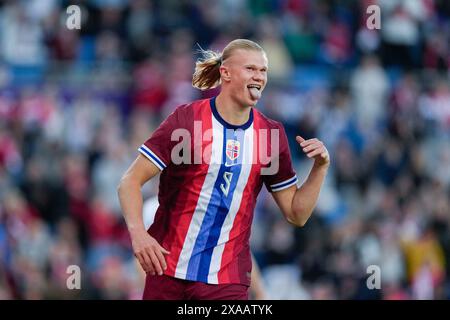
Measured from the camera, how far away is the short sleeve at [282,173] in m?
7.04

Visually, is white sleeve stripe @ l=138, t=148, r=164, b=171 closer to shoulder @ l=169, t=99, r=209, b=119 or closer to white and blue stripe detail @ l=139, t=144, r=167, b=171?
white and blue stripe detail @ l=139, t=144, r=167, b=171

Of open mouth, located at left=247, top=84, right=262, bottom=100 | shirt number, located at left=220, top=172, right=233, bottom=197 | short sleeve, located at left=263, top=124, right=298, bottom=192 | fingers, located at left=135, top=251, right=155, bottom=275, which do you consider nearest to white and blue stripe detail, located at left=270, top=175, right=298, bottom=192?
short sleeve, located at left=263, top=124, right=298, bottom=192

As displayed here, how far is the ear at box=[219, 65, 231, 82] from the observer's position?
701 cm

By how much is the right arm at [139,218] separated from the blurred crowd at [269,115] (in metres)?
5.50

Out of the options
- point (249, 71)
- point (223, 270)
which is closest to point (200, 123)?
point (249, 71)

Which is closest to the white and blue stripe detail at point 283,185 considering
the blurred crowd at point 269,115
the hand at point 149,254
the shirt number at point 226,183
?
the shirt number at point 226,183

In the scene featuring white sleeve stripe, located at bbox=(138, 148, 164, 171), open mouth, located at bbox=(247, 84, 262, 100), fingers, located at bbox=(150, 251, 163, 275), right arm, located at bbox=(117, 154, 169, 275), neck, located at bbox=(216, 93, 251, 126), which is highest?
open mouth, located at bbox=(247, 84, 262, 100)

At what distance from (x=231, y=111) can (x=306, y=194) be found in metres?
0.68

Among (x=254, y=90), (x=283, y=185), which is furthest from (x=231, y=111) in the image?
(x=283, y=185)

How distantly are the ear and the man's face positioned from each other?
2 cm

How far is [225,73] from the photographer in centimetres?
704

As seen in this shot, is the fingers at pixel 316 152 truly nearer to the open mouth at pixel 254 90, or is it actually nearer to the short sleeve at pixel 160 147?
the open mouth at pixel 254 90
